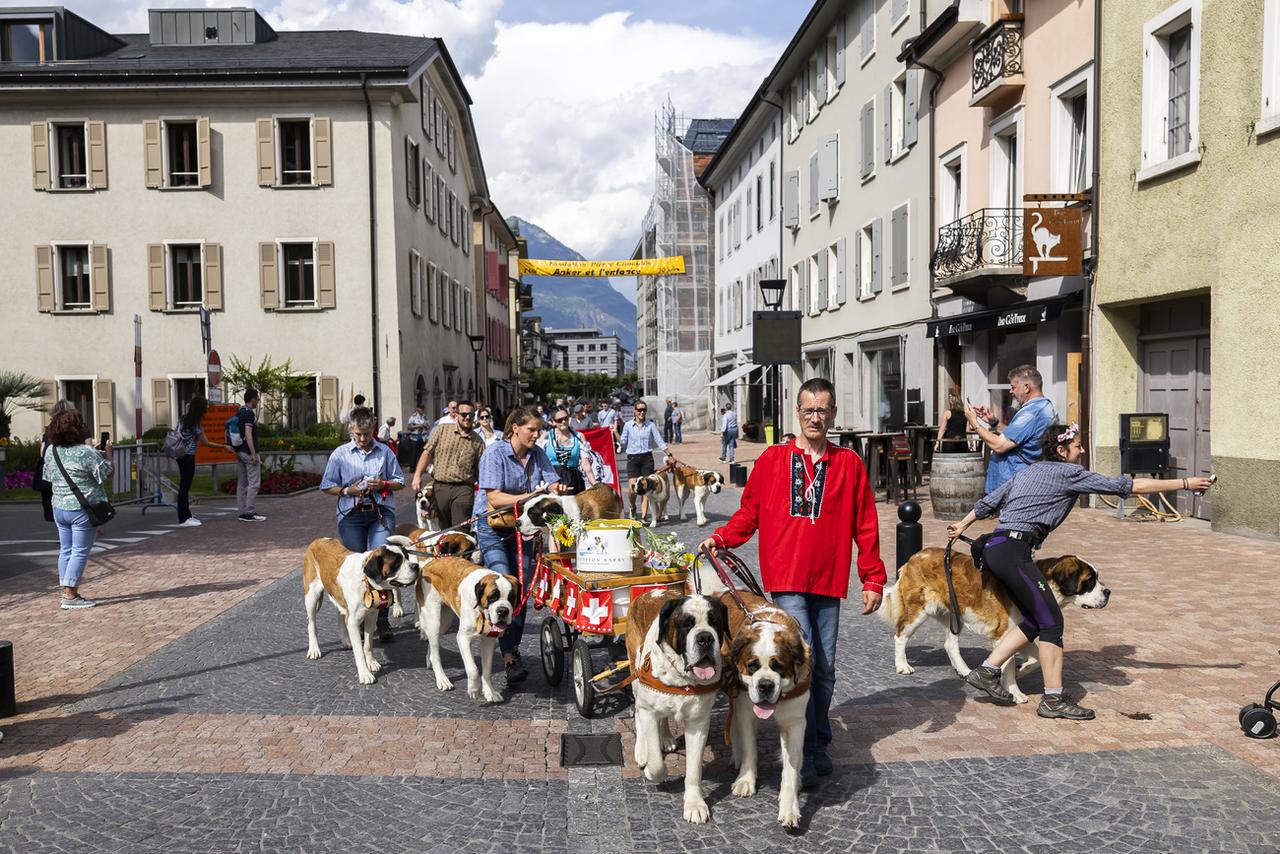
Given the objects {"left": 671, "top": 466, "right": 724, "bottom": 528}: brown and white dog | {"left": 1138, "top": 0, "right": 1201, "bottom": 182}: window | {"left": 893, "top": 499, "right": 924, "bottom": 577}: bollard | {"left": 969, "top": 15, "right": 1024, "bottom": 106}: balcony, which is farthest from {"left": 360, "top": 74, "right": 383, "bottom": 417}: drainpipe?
{"left": 893, "top": 499, "right": 924, "bottom": 577}: bollard

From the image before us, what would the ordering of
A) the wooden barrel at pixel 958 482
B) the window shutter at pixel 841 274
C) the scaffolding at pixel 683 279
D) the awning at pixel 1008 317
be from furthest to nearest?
the scaffolding at pixel 683 279, the window shutter at pixel 841 274, the awning at pixel 1008 317, the wooden barrel at pixel 958 482

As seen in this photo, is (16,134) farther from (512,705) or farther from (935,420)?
(512,705)

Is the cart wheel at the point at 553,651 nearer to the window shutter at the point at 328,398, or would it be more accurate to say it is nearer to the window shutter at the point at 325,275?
the window shutter at the point at 328,398

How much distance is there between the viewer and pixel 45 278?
27.7 m

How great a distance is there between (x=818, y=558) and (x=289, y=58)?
92.1 ft

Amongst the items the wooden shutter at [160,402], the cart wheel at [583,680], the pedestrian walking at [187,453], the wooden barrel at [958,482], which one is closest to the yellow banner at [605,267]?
the wooden shutter at [160,402]

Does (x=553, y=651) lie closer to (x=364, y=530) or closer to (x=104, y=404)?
(x=364, y=530)

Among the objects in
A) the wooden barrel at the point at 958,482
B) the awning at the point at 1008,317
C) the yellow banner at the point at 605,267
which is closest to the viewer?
the wooden barrel at the point at 958,482

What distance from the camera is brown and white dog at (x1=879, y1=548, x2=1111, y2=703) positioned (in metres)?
5.77

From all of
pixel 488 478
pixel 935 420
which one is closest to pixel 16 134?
pixel 935 420

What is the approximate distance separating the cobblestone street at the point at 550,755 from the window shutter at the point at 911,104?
650 inches

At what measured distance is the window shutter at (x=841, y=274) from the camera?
2822 centimetres

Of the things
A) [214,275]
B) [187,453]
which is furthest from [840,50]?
[187,453]

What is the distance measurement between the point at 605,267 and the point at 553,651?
142ft
